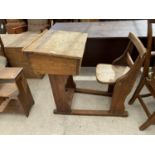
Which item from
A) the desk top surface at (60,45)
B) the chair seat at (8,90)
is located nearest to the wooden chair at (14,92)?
the chair seat at (8,90)

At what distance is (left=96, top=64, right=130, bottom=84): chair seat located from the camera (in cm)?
170

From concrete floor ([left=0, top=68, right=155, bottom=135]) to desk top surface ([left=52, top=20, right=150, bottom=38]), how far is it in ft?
2.59

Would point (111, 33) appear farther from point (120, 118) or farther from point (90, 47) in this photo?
point (120, 118)

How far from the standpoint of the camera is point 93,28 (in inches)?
94.1

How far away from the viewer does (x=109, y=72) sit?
1818mm

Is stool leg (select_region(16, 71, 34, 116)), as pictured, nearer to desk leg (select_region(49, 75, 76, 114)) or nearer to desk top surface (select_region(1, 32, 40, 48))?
desk leg (select_region(49, 75, 76, 114))

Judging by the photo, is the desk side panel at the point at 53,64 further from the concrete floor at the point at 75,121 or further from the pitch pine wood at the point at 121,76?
the concrete floor at the point at 75,121

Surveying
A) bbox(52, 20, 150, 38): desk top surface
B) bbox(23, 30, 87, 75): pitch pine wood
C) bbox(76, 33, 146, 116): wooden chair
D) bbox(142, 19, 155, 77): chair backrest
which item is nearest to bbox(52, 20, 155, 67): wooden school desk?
bbox(52, 20, 150, 38): desk top surface

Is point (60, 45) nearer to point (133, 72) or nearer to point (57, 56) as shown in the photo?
point (57, 56)

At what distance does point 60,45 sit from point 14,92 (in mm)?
751

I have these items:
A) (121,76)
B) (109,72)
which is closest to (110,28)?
(109,72)

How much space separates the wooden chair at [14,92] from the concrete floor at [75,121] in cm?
9

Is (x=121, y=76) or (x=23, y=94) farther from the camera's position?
(x=23, y=94)

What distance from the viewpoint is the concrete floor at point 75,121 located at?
1714mm
